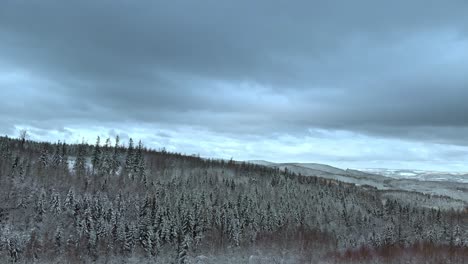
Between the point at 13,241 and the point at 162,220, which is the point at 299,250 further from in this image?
the point at 13,241

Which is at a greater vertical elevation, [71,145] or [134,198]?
[71,145]

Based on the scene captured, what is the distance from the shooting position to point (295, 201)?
102 meters

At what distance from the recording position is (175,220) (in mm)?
68125

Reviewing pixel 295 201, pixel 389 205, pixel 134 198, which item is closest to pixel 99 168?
pixel 134 198

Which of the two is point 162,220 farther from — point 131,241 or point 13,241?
point 13,241

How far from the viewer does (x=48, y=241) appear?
55.6 meters

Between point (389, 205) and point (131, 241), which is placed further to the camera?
point (389, 205)

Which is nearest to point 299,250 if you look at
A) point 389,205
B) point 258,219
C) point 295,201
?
point 258,219

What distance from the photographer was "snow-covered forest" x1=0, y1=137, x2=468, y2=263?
185 feet

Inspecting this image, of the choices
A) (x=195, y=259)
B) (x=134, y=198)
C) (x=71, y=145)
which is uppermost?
(x=71, y=145)

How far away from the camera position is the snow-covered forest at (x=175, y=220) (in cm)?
5631

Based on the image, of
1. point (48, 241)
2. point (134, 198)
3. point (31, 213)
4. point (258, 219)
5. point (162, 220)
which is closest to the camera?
point (48, 241)

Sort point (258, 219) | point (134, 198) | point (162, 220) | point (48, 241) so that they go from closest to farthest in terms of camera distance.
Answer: point (48, 241), point (162, 220), point (134, 198), point (258, 219)

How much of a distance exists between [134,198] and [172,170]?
34459 millimetres
